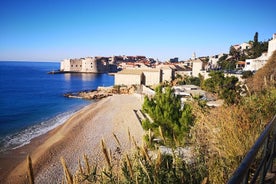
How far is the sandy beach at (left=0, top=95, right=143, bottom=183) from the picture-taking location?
1165 cm

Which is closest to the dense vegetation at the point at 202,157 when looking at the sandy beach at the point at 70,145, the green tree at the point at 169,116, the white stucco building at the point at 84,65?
the green tree at the point at 169,116

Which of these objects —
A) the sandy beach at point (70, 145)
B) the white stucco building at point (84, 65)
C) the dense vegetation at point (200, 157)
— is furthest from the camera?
the white stucco building at point (84, 65)

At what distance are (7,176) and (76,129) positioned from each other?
→ 852cm

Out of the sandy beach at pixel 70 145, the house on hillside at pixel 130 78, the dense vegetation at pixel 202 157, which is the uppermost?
the dense vegetation at pixel 202 157

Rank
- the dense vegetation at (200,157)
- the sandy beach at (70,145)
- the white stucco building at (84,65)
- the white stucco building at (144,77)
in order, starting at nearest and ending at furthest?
the dense vegetation at (200,157), the sandy beach at (70,145), the white stucco building at (144,77), the white stucco building at (84,65)

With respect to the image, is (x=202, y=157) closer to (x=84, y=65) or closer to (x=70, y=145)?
(x=70, y=145)

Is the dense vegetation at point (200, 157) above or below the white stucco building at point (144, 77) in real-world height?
above

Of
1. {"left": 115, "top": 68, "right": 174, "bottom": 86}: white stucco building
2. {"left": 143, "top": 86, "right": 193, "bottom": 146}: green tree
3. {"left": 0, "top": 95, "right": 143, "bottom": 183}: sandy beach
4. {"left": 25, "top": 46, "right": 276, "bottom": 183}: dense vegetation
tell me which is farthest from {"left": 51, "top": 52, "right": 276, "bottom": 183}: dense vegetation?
{"left": 115, "top": 68, "right": 174, "bottom": 86}: white stucco building

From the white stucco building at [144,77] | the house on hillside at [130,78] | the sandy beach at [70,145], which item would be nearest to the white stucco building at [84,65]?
the white stucco building at [144,77]

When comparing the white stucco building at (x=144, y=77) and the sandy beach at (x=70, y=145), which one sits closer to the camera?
the sandy beach at (x=70, y=145)

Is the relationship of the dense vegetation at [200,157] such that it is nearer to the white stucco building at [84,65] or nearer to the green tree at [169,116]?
the green tree at [169,116]

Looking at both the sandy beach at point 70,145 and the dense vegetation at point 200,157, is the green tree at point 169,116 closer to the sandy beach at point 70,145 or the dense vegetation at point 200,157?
the sandy beach at point 70,145

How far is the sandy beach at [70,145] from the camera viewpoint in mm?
11654

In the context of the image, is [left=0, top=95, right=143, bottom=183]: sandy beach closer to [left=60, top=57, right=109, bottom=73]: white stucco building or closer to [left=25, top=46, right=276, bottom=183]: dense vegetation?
[left=25, top=46, right=276, bottom=183]: dense vegetation
